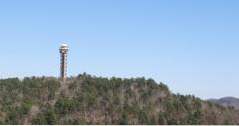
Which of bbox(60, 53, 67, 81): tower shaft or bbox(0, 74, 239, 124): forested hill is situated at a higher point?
bbox(60, 53, 67, 81): tower shaft

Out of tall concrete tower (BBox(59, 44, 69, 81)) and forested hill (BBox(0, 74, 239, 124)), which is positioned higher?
tall concrete tower (BBox(59, 44, 69, 81))

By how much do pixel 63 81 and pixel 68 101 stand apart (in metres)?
5.11

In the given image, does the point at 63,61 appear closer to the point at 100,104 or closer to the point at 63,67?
the point at 63,67

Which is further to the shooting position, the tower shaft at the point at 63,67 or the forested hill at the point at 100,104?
the tower shaft at the point at 63,67

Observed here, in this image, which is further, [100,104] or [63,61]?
[63,61]

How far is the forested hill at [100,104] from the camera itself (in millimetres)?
49438

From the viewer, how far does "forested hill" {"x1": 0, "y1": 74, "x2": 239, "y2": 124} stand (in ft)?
162

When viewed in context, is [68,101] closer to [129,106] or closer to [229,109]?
[129,106]

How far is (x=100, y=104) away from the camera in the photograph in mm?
52594

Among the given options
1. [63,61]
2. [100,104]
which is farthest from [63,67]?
[100,104]

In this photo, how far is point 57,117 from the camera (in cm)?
4909

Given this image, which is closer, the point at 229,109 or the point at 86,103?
the point at 86,103

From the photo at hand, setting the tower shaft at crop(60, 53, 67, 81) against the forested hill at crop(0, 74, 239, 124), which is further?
the tower shaft at crop(60, 53, 67, 81)

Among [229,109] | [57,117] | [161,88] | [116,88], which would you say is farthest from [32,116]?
[229,109]
